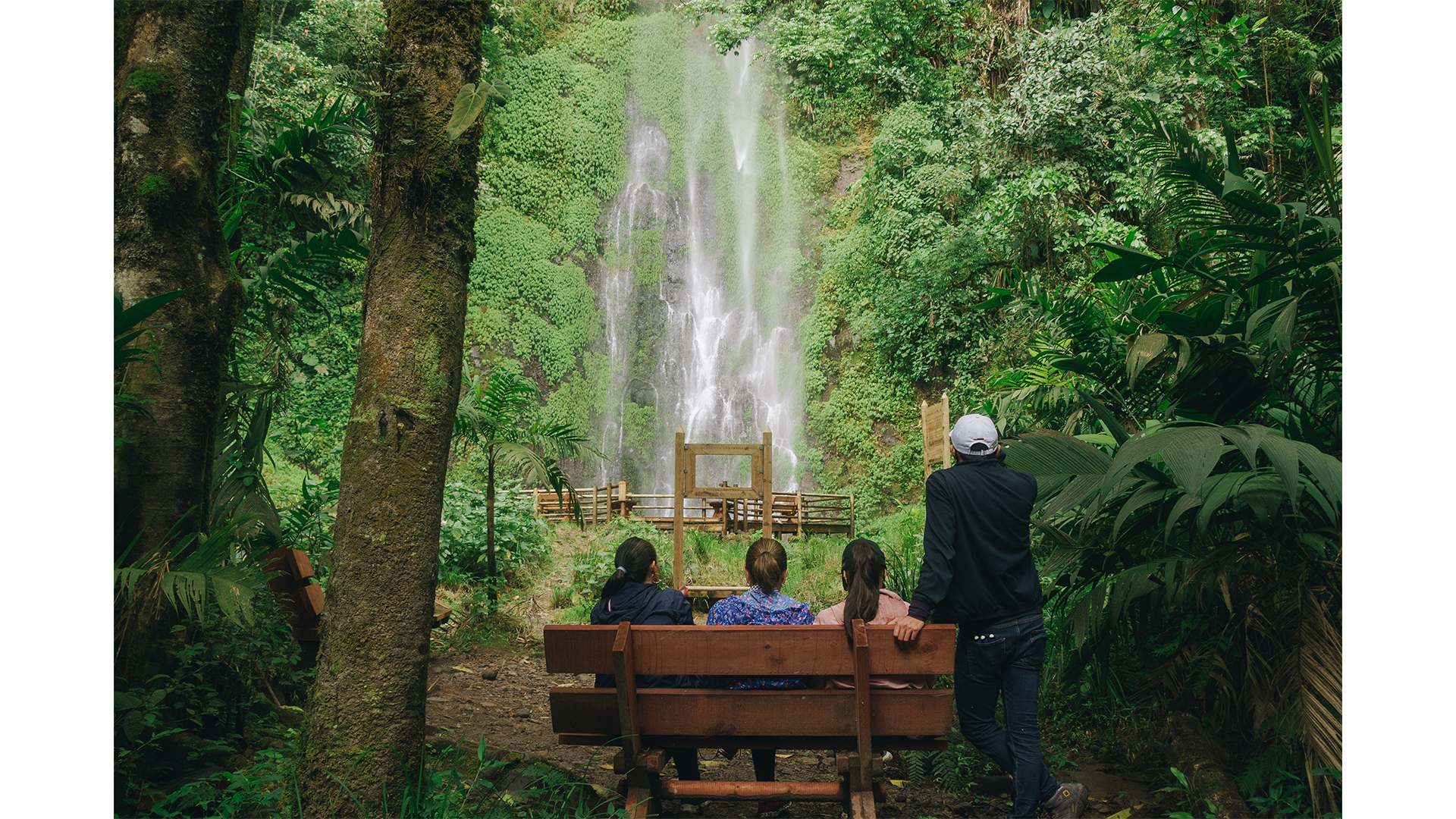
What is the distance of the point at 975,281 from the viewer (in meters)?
16.3

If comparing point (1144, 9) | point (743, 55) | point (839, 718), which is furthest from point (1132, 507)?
point (743, 55)

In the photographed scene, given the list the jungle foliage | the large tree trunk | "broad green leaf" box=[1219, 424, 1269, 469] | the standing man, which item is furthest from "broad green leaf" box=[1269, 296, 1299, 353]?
the large tree trunk

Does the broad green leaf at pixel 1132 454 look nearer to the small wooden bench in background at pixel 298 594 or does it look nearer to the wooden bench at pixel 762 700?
the wooden bench at pixel 762 700

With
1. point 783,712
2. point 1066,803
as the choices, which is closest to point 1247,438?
point 1066,803

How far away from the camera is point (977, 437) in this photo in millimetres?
3139

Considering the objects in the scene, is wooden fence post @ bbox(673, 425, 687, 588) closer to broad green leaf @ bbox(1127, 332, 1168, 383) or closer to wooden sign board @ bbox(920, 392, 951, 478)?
wooden sign board @ bbox(920, 392, 951, 478)

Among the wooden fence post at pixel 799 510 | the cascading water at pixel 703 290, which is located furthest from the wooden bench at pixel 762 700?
the cascading water at pixel 703 290

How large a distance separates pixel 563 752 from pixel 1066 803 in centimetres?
262

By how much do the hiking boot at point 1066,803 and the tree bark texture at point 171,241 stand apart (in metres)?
3.63

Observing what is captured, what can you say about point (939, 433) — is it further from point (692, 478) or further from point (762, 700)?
point (762, 700)

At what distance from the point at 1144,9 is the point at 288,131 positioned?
12.5 meters

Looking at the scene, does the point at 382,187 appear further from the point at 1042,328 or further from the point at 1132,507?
the point at 1042,328

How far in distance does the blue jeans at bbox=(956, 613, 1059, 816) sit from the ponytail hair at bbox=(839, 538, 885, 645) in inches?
13.4

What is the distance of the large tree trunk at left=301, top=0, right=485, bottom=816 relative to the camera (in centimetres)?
267
